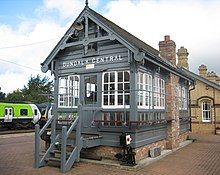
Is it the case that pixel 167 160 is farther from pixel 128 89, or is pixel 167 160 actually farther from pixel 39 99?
pixel 39 99

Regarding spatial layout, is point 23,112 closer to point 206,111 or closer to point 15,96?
point 206,111

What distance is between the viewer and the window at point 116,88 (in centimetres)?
1041

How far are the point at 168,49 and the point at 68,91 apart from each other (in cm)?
654

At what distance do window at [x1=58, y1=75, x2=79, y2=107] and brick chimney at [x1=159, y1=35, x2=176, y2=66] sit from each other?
597cm

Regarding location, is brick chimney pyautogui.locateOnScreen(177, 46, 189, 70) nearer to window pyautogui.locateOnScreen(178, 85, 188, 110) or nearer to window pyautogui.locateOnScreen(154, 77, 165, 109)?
window pyautogui.locateOnScreen(178, 85, 188, 110)

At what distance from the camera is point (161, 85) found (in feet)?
42.8

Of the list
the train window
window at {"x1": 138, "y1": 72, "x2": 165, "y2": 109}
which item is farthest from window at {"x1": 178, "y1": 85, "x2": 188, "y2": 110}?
the train window

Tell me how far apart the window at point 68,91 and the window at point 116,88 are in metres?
1.60

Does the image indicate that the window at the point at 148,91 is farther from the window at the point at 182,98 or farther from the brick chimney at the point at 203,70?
the brick chimney at the point at 203,70

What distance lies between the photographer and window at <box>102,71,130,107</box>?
1041cm

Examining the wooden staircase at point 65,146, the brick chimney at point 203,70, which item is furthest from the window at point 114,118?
the brick chimney at point 203,70

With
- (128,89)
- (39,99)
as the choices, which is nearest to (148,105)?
(128,89)

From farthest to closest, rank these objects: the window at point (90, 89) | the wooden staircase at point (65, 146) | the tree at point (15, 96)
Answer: the tree at point (15, 96), the window at point (90, 89), the wooden staircase at point (65, 146)

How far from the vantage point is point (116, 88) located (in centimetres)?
1058
